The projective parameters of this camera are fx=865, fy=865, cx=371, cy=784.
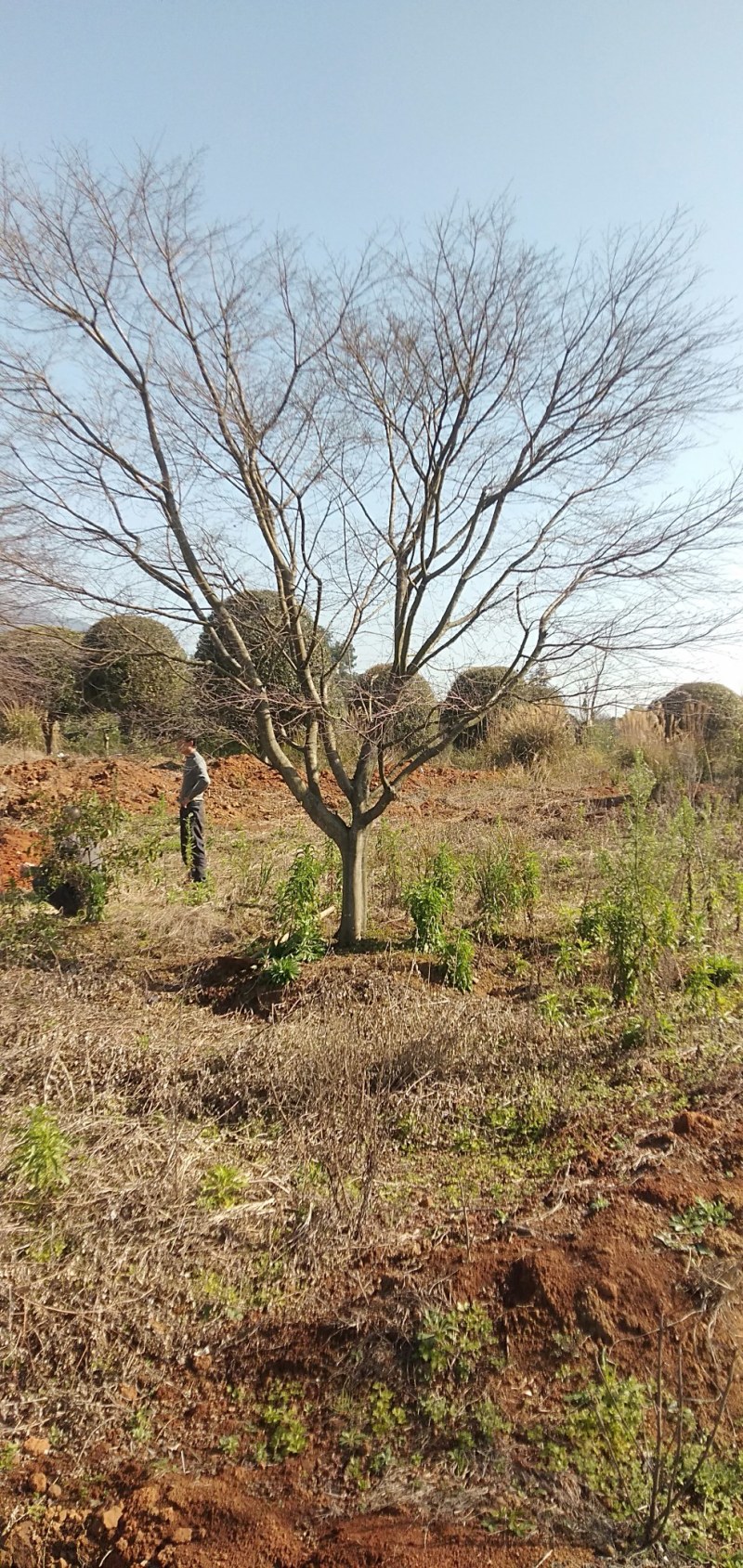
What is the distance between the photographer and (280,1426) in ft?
7.55

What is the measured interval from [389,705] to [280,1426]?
12.3ft

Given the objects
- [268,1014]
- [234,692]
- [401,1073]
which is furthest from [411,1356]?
[234,692]

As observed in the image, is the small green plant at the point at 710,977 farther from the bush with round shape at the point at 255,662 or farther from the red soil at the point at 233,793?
the red soil at the point at 233,793

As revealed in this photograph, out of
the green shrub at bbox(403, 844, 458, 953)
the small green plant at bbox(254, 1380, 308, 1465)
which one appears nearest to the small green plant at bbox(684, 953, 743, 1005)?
the green shrub at bbox(403, 844, 458, 953)

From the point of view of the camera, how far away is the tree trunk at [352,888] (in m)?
5.91

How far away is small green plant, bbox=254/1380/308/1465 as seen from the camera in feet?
7.27

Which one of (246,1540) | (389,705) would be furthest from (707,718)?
(246,1540)

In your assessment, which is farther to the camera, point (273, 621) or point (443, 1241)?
point (273, 621)

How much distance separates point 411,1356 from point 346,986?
270cm

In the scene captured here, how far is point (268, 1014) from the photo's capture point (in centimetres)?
496

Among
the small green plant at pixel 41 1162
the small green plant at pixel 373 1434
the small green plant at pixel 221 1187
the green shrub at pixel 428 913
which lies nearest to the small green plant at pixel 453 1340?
the small green plant at pixel 373 1434

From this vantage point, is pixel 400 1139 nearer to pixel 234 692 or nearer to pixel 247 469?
pixel 234 692

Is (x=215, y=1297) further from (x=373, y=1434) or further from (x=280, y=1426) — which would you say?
(x=373, y=1434)

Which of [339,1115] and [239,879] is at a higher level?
[239,879]
